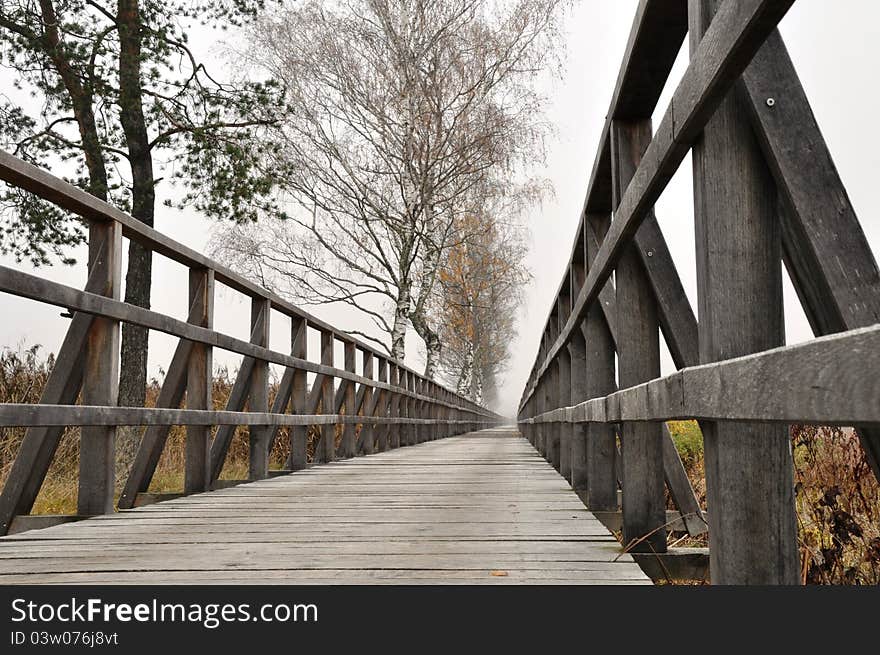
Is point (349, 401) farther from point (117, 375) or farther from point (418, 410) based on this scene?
point (418, 410)

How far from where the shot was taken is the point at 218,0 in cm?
905

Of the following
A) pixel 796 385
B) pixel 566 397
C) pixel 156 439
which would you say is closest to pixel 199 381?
pixel 156 439

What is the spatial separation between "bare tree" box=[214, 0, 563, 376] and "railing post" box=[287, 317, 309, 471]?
1015 centimetres

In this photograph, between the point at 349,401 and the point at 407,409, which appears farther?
the point at 407,409

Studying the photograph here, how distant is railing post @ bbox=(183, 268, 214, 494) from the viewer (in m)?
3.98

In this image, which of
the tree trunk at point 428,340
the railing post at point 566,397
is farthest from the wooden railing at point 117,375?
the tree trunk at point 428,340

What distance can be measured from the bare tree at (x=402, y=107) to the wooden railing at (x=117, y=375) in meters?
10.5

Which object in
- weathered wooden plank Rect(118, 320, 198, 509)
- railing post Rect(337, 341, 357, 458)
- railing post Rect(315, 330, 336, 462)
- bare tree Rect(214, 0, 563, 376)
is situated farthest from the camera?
bare tree Rect(214, 0, 563, 376)

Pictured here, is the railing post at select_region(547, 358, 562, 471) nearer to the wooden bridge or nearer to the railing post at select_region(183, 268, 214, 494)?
the wooden bridge

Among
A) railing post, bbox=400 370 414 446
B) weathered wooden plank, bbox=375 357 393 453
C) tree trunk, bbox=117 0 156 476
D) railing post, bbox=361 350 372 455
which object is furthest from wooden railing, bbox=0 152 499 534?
railing post, bbox=400 370 414 446

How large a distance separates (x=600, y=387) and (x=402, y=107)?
1350 cm

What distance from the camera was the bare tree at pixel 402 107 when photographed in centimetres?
1573

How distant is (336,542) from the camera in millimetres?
2584

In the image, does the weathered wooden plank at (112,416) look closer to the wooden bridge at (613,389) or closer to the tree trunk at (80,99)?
the wooden bridge at (613,389)
